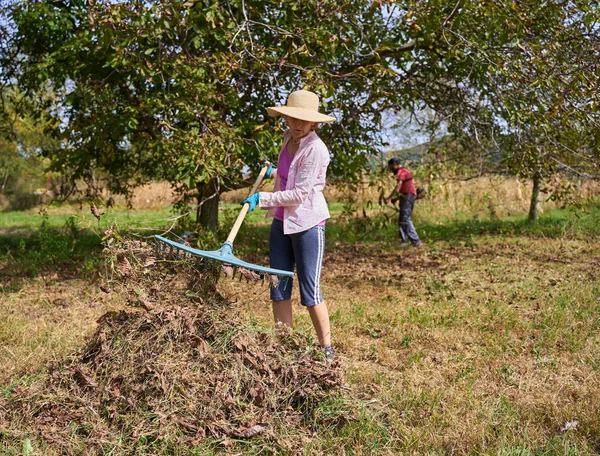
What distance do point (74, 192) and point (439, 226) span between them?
6.52 m

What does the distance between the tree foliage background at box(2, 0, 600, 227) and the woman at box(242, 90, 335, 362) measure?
2153mm

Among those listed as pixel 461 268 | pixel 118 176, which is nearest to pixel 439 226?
pixel 461 268

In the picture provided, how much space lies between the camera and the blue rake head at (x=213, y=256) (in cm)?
318

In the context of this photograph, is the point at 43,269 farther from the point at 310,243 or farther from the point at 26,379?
the point at 310,243

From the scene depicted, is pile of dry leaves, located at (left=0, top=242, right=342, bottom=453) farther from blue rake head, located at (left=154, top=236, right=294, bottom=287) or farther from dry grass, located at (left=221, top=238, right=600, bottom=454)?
dry grass, located at (left=221, top=238, right=600, bottom=454)

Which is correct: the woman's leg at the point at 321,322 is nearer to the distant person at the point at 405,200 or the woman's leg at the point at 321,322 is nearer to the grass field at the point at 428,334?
the grass field at the point at 428,334

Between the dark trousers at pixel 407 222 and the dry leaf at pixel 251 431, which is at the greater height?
the dark trousers at pixel 407 222

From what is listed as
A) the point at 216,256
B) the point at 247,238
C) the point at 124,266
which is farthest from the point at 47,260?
the point at 216,256

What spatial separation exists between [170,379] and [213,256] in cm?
66

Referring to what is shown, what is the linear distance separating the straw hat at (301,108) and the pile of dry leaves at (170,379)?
1.04 metres

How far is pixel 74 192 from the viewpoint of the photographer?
8.33 meters

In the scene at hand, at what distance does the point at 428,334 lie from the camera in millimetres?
4668

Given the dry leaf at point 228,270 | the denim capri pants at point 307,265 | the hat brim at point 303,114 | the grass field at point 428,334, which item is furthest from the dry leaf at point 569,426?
the hat brim at point 303,114

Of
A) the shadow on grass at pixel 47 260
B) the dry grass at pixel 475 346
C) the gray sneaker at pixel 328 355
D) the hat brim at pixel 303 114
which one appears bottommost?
the dry grass at pixel 475 346
